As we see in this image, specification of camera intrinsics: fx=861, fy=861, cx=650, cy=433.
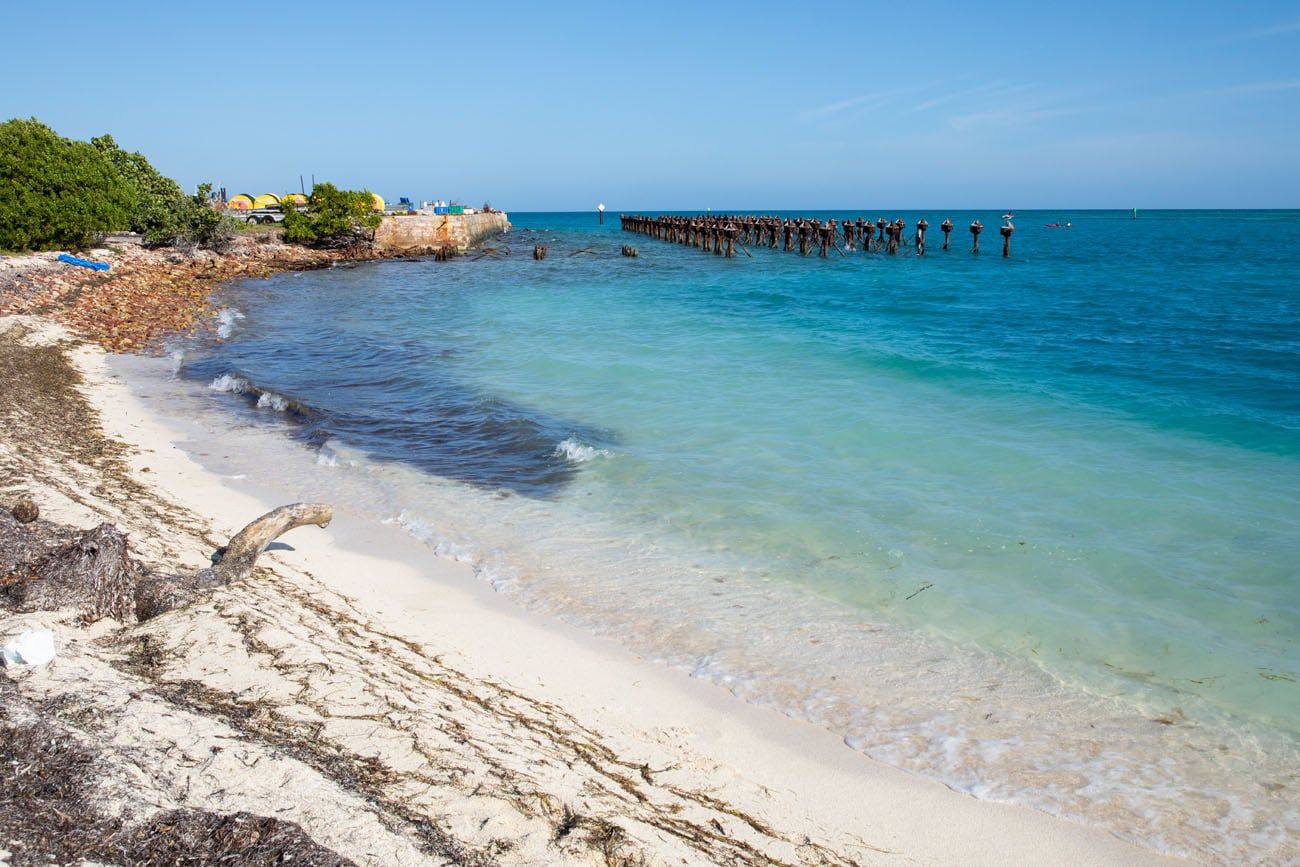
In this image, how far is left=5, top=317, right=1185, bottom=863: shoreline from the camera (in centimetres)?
365

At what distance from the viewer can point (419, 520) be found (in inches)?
303

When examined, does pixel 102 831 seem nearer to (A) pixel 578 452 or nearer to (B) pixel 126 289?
(A) pixel 578 452

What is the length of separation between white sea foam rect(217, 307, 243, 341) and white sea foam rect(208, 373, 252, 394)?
531 centimetres

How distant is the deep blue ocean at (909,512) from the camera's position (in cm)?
475

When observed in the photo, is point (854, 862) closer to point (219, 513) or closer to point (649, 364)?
point (219, 513)

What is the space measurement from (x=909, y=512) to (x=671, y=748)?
4542 mm

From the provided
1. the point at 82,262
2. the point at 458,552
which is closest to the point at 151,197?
the point at 82,262

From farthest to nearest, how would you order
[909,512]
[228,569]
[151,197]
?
1. [151,197]
2. [909,512]
3. [228,569]

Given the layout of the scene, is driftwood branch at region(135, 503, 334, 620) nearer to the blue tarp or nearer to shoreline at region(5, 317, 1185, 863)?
shoreline at region(5, 317, 1185, 863)

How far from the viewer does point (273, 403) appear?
12.1m

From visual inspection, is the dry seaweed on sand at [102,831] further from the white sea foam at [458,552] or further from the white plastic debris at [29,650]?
the white sea foam at [458,552]

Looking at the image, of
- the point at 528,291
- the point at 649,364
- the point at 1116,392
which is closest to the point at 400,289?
the point at 528,291

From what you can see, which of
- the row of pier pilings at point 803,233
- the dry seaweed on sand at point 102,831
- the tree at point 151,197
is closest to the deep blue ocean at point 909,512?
the dry seaweed on sand at point 102,831

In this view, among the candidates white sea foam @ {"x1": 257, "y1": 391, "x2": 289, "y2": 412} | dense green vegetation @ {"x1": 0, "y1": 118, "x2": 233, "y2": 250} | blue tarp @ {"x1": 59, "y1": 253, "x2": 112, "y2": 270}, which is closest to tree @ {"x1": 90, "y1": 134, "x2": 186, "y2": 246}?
dense green vegetation @ {"x1": 0, "y1": 118, "x2": 233, "y2": 250}
